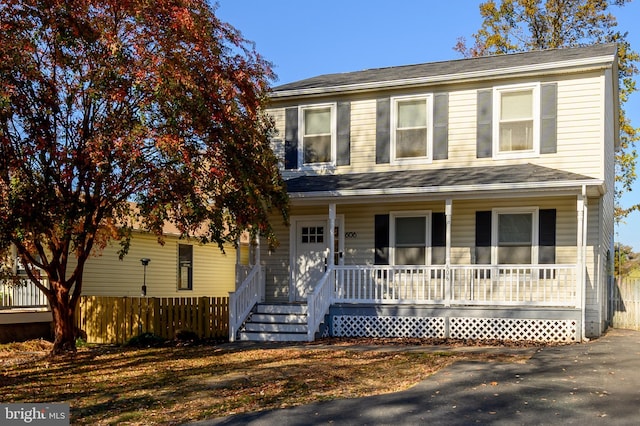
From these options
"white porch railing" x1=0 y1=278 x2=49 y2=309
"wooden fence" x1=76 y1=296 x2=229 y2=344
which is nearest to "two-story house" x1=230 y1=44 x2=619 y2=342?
"wooden fence" x1=76 y1=296 x2=229 y2=344

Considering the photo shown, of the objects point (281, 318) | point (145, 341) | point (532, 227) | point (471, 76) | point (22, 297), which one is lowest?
point (145, 341)

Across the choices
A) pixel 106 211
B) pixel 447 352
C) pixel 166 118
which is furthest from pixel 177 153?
pixel 447 352

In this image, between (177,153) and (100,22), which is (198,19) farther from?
(177,153)

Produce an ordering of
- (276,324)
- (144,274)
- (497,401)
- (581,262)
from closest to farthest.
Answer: (497,401)
(581,262)
(276,324)
(144,274)

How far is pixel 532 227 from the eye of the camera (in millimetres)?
15758

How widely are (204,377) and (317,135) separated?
8.85m

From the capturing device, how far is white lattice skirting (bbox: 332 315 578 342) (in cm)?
1471

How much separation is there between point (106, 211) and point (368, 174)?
6902 millimetres

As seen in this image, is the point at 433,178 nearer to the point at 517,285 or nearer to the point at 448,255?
the point at 448,255

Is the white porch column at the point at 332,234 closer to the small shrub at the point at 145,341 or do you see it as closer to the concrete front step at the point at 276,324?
the concrete front step at the point at 276,324

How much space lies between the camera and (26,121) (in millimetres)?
11914

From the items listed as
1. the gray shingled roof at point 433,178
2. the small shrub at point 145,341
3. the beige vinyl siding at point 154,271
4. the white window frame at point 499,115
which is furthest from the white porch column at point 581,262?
the beige vinyl siding at point 154,271

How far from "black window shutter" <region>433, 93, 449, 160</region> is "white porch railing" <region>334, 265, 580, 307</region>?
9.34ft

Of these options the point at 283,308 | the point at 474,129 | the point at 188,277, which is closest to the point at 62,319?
the point at 283,308
